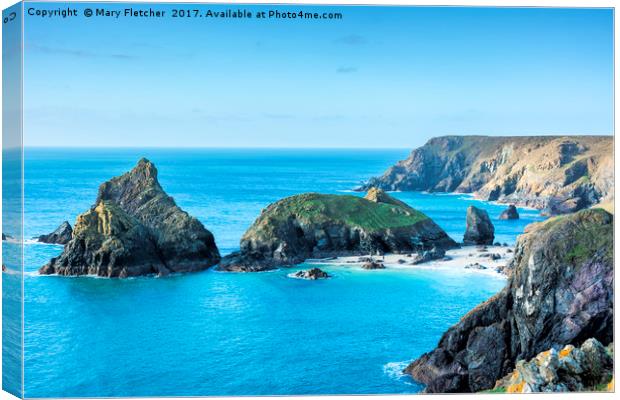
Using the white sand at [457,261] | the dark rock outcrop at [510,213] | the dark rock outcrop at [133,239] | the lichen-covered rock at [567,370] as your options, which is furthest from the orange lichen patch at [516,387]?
the dark rock outcrop at [510,213]

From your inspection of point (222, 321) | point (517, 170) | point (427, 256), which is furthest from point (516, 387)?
point (517, 170)

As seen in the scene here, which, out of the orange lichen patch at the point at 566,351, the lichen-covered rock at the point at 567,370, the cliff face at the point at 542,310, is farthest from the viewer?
the cliff face at the point at 542,310

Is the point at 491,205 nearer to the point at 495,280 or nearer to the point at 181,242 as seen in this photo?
the point at 495,280

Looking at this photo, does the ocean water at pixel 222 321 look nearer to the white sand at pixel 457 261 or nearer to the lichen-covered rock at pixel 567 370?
the white sand at pixel 457 261

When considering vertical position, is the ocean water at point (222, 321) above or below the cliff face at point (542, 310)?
below

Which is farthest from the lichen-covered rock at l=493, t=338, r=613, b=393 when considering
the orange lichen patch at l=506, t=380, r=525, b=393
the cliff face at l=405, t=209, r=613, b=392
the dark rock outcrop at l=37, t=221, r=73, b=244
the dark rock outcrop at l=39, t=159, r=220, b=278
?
the dark rock outcrop at l=37, t=221, r=73, b=244

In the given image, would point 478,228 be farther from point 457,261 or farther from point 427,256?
point 427,256
